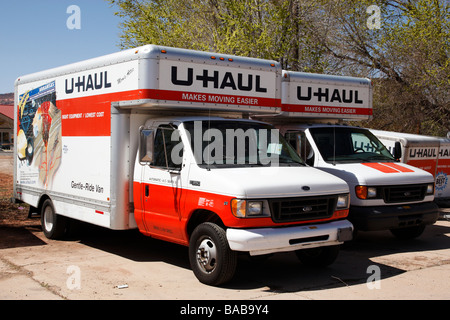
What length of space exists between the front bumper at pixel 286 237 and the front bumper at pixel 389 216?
63.1 inches

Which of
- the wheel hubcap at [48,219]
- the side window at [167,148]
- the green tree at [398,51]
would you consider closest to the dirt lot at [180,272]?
the wheel hubcap at [48,219]

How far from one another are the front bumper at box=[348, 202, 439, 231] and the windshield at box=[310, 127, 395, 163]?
3.56 ft

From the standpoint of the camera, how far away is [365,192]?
8648 millimetres

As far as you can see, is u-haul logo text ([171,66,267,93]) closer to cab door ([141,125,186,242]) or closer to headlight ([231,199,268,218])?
cab door ([141,125,186,242])

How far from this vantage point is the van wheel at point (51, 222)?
9578 mm

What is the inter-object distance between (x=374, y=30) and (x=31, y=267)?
13367 mm

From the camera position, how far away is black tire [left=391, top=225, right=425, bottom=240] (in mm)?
9827

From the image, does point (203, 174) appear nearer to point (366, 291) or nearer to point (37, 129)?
point (366, 291)

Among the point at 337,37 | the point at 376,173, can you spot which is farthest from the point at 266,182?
the point at 337,37

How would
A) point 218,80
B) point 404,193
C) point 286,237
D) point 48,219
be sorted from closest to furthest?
1. point 286,237
2. point 218,80
3. point 404,193
4. point 48,219

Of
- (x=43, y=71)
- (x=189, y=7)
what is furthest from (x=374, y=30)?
(x=43, y=71)

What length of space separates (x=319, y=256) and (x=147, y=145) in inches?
113

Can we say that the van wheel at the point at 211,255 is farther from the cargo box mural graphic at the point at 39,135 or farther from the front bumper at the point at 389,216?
the cargo box mural graphic at the point at 39,135

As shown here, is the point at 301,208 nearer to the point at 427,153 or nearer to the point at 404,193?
the point at 404,193
